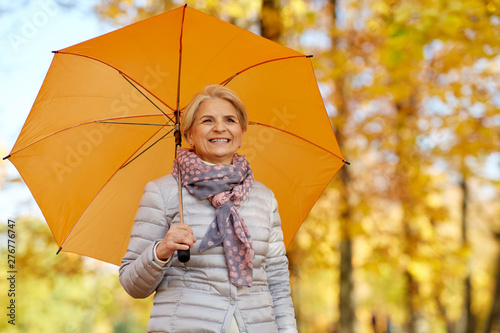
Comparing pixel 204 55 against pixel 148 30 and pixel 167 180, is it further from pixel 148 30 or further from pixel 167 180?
pixel 167 180

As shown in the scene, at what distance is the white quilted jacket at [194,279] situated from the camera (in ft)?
8.16

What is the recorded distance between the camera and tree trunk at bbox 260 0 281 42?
735cm

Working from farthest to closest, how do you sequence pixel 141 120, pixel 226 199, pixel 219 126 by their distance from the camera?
pixel 141 120 < pixel 219 126 < pixel 226 199

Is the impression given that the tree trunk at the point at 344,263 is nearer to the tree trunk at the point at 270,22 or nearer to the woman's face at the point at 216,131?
the tree trunk at the point at 270,22

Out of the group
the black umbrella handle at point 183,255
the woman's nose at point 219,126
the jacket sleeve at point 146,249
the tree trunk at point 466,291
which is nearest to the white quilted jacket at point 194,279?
the jacket sleeve at point 146,249

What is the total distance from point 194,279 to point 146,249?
0.91 ft

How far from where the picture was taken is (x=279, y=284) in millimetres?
2848

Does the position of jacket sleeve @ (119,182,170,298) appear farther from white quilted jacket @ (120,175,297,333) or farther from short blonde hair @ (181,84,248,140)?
short blonde hair @ (181,84,248,140)

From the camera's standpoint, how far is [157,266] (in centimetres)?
243

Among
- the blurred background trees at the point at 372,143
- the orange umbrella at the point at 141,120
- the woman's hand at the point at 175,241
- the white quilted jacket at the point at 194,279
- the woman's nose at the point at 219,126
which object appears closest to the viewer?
the woman's hand at the point at 175,241

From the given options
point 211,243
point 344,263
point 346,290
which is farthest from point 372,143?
point 211,243

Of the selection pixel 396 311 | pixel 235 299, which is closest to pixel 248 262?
pixel 235 299

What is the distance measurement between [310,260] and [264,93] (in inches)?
292

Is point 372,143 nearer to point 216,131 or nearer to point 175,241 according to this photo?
point 216,131
